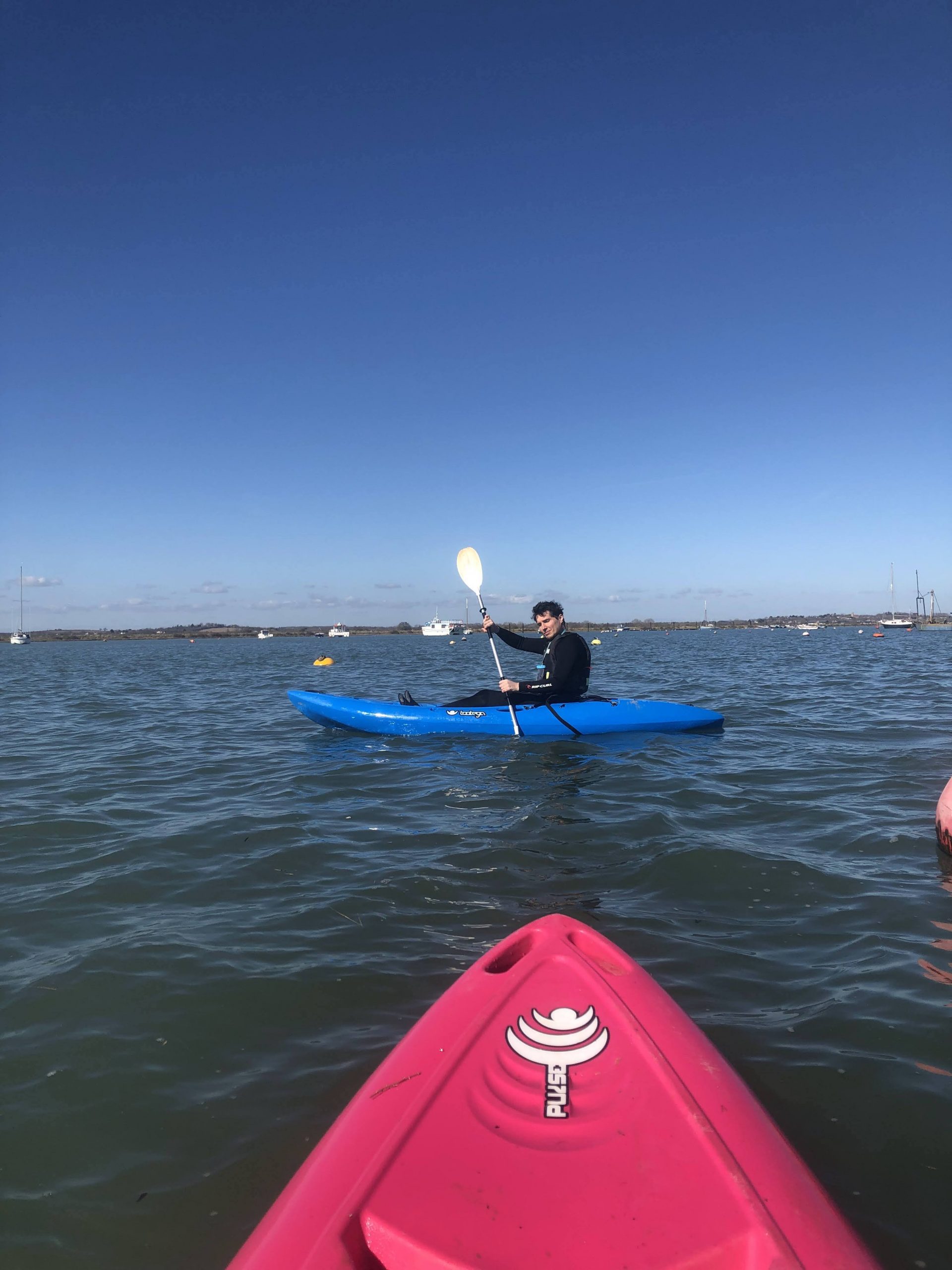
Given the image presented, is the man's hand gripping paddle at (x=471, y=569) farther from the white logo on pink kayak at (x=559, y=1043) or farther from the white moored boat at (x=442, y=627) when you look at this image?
the white moored boat at (x=442, y=627)

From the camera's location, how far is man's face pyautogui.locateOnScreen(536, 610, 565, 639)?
30.7 feet

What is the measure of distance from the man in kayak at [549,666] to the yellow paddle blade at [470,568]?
7.91 ft

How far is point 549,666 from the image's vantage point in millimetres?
9750

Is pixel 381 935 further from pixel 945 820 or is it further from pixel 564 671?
pixel 564 671

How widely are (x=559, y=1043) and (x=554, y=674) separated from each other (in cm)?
739

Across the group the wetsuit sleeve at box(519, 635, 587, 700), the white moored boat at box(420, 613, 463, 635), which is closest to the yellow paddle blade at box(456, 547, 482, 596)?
the wetsuit sleeve at box(519, 635, 587, 700)

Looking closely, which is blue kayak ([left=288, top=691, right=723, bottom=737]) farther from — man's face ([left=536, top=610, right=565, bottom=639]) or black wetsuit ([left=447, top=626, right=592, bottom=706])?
man's face ([left=536, top=610, right=565, bottom=639])

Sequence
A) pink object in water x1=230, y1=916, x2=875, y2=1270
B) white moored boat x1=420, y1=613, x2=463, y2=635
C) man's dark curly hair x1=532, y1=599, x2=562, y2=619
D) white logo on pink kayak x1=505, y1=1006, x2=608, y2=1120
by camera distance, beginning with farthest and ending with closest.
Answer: white moored boat x1=420, y1=613, x2=463, y2=635, man's dark curly hair x1=532, y1=599, x2=562, y2=619, white logo on pink kayak x1=505, y1=1006, x2=608, y2=1120, pink object in water x1=230, y1=916, x2=875, y2=1270

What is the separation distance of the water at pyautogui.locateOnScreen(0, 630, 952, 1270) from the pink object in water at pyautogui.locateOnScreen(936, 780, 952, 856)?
0.57ft

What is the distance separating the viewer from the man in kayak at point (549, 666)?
944cm

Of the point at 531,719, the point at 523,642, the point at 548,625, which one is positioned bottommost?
the point at 531,719

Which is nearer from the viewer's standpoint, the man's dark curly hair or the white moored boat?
the man's dark curly hair


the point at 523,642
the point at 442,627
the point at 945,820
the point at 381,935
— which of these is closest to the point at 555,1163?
the point at 381,935

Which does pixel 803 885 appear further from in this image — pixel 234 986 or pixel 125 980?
pixel 125 980
